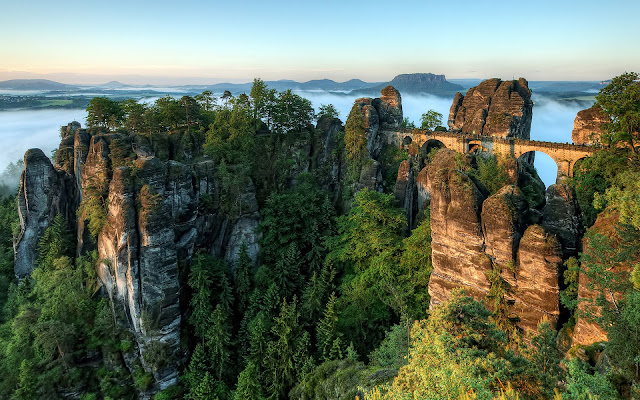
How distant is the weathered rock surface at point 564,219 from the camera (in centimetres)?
2016

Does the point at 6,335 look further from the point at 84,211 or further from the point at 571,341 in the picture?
the point at 571,341

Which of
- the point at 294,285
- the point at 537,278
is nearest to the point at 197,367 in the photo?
the point at 294,285

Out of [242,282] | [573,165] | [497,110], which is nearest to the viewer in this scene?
[242,282]

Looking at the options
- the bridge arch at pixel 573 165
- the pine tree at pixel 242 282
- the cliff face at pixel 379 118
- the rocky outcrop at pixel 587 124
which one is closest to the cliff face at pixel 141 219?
the pine tree at pixel 242 282

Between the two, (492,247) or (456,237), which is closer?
(492,247)

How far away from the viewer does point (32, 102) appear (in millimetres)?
154750

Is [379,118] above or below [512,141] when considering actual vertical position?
above

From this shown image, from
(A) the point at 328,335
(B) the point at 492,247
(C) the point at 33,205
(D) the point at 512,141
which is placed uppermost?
(D) the point at 512,141

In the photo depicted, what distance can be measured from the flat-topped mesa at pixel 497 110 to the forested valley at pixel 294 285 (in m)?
4.10

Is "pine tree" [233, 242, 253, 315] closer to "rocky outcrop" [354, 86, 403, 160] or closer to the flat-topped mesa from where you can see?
"rocky outcrop" [354, 86, 403, 160]

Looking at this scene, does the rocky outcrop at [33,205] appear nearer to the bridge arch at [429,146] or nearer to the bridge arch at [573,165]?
the bridge arch at [429,146]

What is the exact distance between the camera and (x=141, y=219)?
91.8 ft

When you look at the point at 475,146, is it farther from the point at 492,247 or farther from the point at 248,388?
the point at 248,388

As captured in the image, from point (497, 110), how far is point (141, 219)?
4127 centimetres
